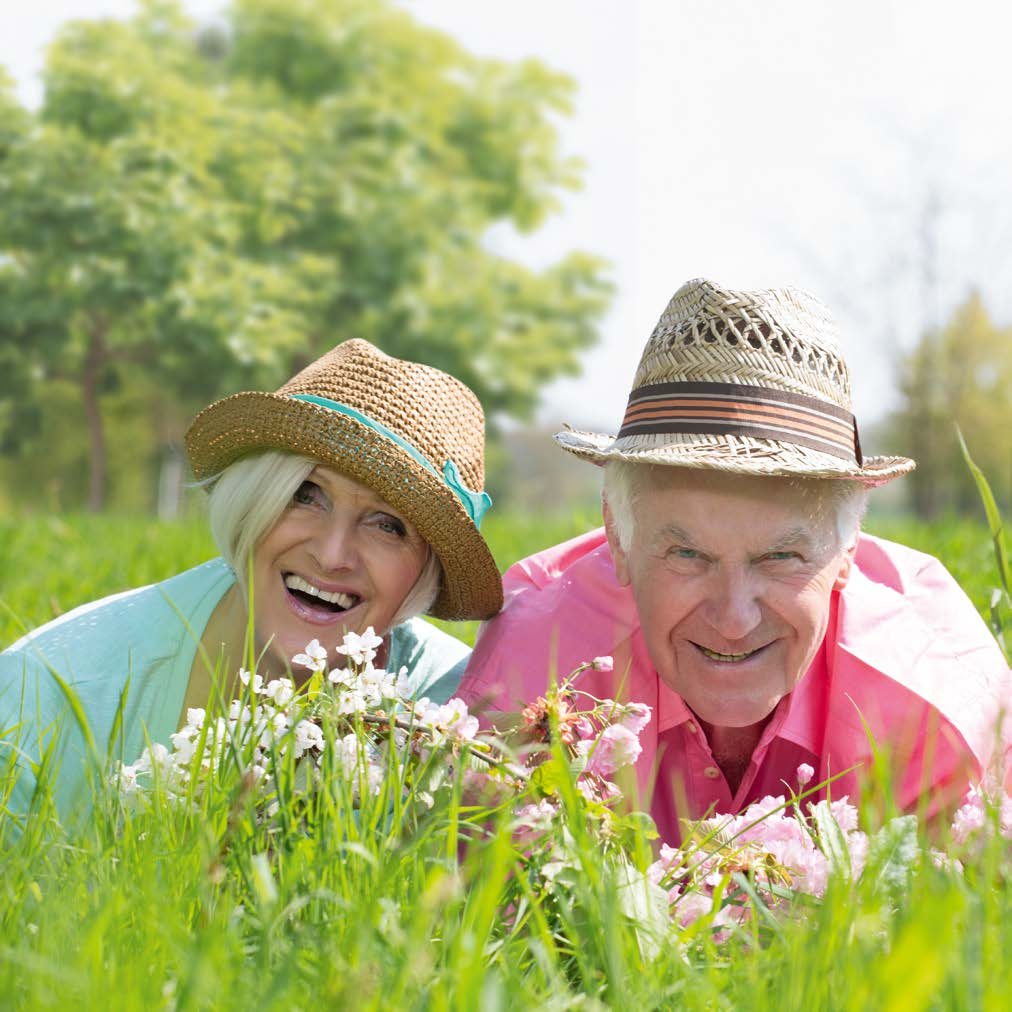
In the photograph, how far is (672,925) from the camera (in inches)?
73.4

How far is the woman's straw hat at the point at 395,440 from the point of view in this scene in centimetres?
333

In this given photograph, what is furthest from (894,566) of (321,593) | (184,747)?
(184,747)

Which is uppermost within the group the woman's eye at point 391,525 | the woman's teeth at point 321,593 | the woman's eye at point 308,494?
the woman's eye at point 308,494

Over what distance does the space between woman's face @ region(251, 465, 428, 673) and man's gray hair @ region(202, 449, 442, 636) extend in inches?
1.6

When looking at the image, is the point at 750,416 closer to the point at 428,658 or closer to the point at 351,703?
the point at 351,703

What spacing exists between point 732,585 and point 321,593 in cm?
119

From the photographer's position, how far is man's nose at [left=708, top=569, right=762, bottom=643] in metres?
2.75

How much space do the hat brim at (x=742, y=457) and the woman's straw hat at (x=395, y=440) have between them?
542 mm

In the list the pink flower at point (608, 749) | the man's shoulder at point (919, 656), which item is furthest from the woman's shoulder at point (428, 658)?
the pink flower at point (608, 749)

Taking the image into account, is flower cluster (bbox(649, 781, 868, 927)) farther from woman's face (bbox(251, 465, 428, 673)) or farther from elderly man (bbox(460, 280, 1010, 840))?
woman's face (bbox(251, 465, 428, 673))

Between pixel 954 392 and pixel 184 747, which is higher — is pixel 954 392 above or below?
above

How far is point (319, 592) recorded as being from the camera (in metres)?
3.42

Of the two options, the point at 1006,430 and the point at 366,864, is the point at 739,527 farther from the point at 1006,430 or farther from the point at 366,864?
the point at 1006,430

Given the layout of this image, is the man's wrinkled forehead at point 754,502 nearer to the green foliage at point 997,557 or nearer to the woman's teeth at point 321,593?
the green foliage at point 997,557
